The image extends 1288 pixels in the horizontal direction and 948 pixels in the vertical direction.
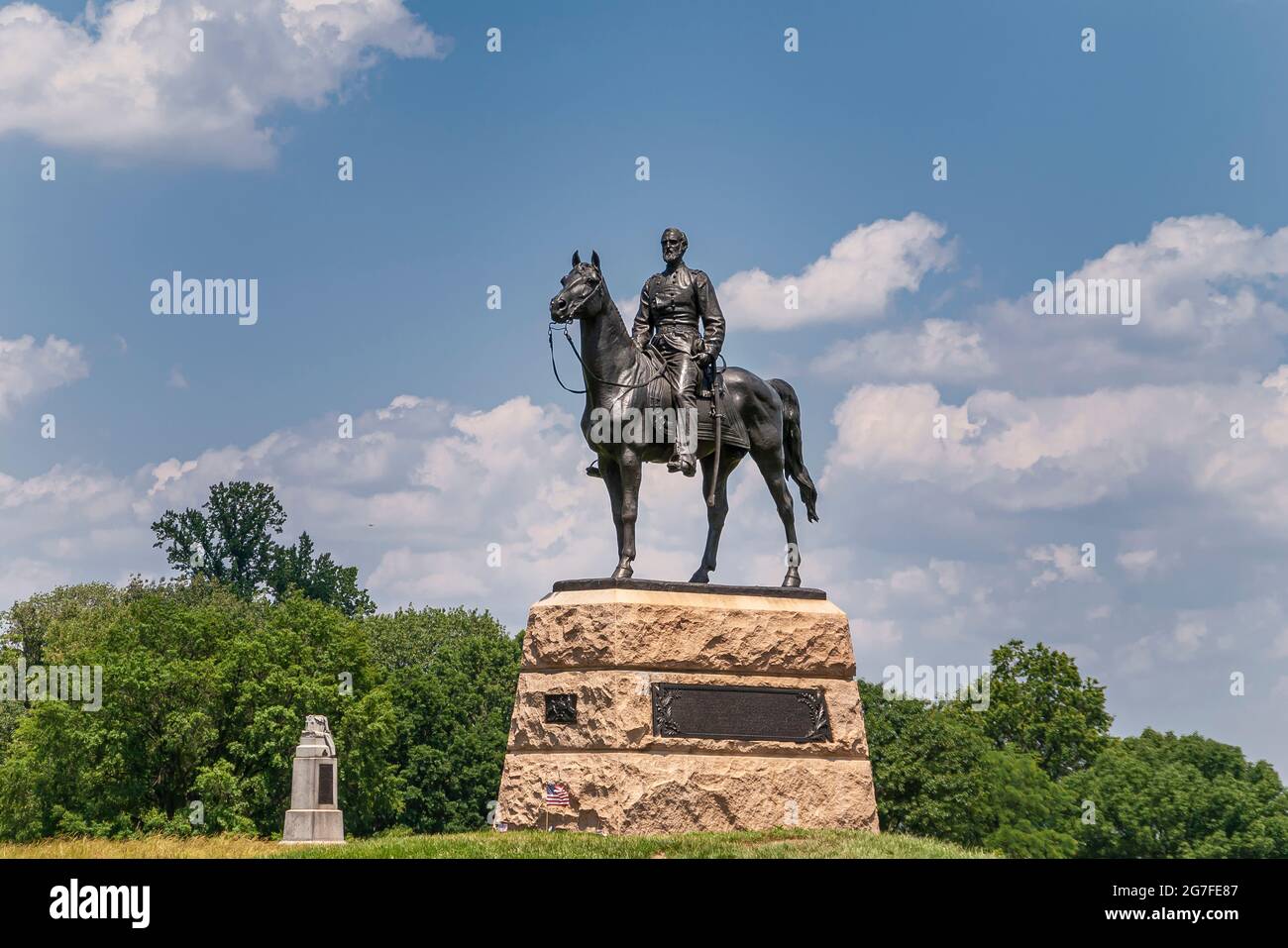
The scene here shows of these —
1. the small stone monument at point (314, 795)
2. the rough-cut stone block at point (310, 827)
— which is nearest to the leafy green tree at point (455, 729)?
the small stone monument at point (314, 795)

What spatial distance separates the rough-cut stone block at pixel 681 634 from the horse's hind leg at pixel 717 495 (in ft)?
4.26

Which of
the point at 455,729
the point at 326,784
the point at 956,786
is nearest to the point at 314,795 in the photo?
the point at 326,784

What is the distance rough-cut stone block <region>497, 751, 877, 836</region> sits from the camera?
58.0 ft

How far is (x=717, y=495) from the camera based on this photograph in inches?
812

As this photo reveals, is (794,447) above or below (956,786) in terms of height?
above

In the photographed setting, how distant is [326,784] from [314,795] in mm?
600

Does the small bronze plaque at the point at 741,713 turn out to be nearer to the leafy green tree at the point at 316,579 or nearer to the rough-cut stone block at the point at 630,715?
the rough-cut stone block at the point at 630,715

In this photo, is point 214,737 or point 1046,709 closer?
point 214,737

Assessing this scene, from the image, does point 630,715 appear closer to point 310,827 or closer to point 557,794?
point 557,794

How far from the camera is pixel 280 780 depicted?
155 ft

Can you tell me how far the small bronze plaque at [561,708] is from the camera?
60.1 ft
